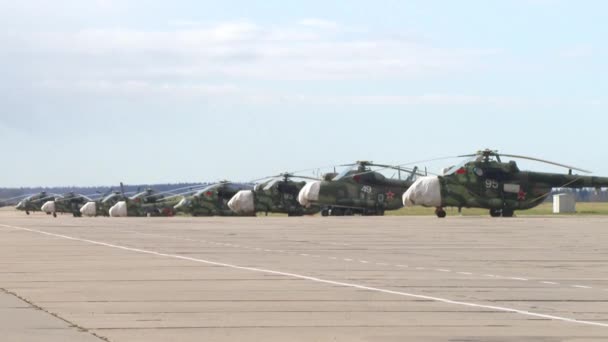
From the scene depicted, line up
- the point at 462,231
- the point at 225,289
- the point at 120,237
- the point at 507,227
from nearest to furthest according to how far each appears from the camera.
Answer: the point at 225,289, the point at 120,237, the point at 462,231, the point at 507,227

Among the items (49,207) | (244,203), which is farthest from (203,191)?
(49,207)

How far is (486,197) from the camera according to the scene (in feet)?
193

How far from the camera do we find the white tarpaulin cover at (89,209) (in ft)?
369

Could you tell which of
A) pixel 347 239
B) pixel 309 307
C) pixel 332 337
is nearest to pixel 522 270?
pixel 309 307

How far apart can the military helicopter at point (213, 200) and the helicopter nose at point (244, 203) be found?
710cm

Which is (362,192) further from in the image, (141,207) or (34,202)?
(34,202)

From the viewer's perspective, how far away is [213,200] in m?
88.1

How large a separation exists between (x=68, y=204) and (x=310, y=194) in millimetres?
57017

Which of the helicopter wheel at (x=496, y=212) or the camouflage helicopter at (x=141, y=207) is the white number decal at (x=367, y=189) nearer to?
the helicopter wheel at (x=496, y=212)

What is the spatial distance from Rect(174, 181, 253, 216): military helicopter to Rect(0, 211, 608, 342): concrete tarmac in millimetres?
56987

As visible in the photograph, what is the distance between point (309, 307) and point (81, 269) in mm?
7825

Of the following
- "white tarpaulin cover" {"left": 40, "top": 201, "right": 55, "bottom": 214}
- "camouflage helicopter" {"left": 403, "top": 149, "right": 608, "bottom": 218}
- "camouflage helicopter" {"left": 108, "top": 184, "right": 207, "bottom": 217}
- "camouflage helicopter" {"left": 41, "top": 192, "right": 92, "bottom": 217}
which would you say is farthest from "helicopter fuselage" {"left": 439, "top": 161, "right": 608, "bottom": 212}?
"white tarpaulin cover" {"left": 40, "top": 201, "right": 55, "bottom": 214}

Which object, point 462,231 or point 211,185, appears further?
point 211,185

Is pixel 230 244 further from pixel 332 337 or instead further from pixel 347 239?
pixel 332 337
